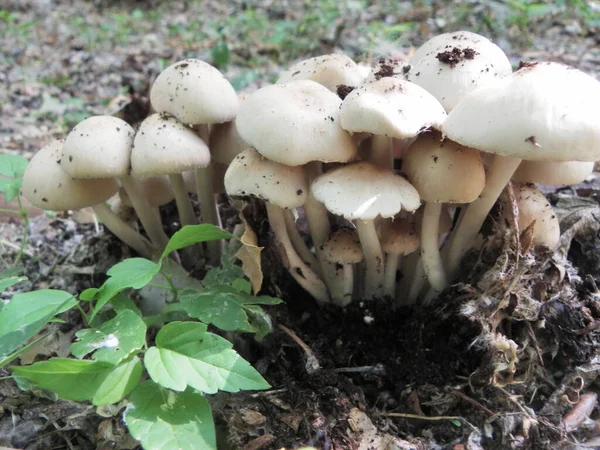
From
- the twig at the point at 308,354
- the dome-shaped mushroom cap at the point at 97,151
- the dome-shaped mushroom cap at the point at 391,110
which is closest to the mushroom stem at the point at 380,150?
the dome-shaped mushroom cap at the point at 391,110

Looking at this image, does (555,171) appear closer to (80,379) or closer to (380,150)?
(380,150)

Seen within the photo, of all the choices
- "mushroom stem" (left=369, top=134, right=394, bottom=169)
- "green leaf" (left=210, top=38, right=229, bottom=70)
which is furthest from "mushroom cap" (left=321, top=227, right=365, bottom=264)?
"green leaf" (left=210, top=38, right=229, bottom=70)

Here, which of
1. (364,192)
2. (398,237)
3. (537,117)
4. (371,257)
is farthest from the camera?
(371,257)

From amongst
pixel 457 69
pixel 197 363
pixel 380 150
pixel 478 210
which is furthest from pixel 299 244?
pixel 457 69

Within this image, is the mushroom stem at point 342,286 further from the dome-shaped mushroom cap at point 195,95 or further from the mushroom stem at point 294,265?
the dome-shaped mushroom cap at point 195,95

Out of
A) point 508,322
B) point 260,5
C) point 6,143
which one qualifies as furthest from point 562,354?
point 260,5

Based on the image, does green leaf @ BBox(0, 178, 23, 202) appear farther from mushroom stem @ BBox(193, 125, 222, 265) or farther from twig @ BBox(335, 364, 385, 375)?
twig @ BBox(335, 364, 385, 375)
